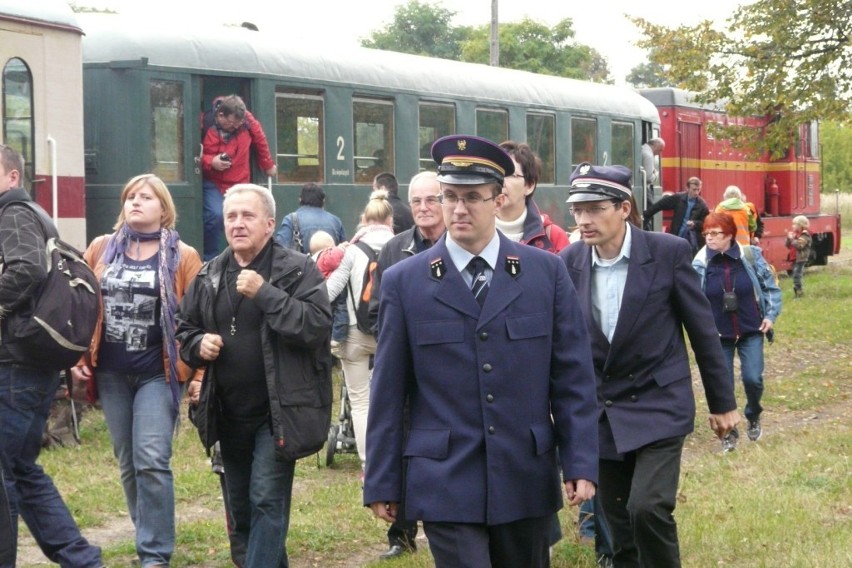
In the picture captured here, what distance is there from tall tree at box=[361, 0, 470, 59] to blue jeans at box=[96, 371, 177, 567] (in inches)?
2832

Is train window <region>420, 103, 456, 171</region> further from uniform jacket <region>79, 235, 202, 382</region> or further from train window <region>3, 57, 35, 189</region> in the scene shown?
uniform jacket <region>79, 235, 202, 382</region>

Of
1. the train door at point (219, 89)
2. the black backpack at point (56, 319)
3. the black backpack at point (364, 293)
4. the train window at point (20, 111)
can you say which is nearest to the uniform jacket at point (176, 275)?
the black backpack at point (56, 319)

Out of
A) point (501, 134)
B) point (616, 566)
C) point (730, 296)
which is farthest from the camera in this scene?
point (501, 134)

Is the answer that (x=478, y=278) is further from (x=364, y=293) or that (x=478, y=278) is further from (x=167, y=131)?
(x=167, y=131)

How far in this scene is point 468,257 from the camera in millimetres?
4926

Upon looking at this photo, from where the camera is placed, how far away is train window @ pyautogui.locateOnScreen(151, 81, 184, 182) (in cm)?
1454

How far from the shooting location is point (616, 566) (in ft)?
20.8

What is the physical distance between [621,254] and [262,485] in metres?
1.95

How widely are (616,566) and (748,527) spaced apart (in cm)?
191

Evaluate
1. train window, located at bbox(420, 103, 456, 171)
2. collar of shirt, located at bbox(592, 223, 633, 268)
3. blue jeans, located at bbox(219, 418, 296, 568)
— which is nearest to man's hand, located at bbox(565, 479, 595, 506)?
collar of shirt, located at bbox(592, 223, 633, 268)

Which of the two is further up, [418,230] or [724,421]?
[418,230]

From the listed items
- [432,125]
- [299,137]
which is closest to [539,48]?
[432,125]

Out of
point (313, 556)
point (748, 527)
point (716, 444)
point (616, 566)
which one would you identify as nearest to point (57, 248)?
point (313, 556)

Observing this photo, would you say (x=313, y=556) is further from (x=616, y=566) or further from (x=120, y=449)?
(x=616, y=566)
